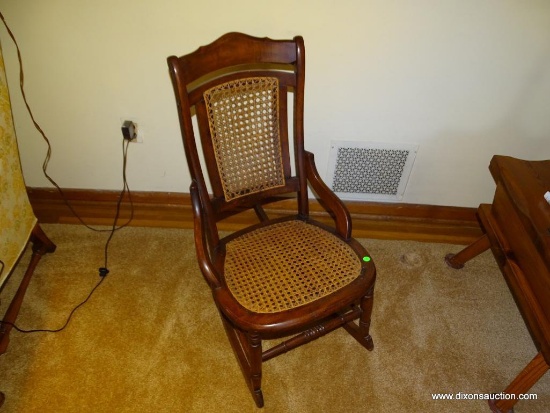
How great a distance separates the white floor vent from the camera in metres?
1.84

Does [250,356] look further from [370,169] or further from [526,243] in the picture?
[370,169]

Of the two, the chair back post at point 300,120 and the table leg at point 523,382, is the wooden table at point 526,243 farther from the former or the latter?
the chair back post at point 300,120

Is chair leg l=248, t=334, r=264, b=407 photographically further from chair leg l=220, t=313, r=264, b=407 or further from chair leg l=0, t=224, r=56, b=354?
chair leg l=0, t=224, r=56, b=354

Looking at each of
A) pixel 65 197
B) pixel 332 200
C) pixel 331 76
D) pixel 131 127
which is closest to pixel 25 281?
pixel 65 197

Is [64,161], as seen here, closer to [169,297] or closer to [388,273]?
[169,297]

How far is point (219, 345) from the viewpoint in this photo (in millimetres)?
1545

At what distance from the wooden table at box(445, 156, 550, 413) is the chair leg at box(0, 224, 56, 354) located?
1800 mm

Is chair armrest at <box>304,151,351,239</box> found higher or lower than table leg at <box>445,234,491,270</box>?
higher

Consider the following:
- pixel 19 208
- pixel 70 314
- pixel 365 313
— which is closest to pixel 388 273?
pixel 365 313

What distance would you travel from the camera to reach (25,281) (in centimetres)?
166

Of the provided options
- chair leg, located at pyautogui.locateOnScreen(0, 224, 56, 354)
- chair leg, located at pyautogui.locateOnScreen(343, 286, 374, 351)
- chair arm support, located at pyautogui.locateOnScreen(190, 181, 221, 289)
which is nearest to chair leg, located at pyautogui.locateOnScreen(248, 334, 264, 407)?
chair arm support, located at pyautogui.locateOnScreen(190, 181, 221, 289)

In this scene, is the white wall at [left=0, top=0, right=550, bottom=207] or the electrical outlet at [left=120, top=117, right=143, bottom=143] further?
the electrical outlet at [left=120, top=117, right=143, bottom=143]

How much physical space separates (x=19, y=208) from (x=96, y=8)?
2.71 ft

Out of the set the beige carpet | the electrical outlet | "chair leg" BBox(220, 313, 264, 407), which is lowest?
the beige carpet
